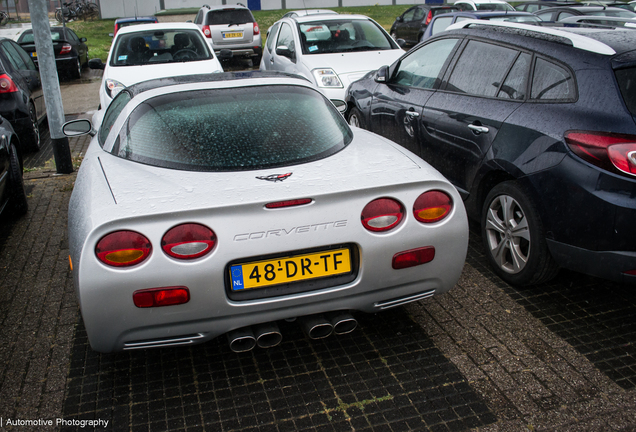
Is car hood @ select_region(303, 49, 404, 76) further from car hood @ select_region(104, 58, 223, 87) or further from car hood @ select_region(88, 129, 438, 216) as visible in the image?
car hood @ select_region(88, 129, 438, 216)

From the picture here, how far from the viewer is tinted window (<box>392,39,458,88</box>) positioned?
192 inches

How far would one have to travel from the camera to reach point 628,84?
3234 millimetres

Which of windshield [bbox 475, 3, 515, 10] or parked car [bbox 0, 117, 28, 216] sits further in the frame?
windshield [bbox 475, 3, 515, 10]

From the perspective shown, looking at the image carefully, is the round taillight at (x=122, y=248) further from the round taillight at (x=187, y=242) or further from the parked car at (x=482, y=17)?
the parked car at (x=482, y=17)

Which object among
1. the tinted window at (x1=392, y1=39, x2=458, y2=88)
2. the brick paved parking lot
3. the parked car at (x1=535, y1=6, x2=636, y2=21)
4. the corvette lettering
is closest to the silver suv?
the parked car at (x1=535, y1=6, x2=636, y2=21)

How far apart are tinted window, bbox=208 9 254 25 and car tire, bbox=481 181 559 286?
14.2m

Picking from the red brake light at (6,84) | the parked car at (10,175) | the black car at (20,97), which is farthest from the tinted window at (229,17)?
the parked car at (10,175)

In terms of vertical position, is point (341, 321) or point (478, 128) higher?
point (478, 128)

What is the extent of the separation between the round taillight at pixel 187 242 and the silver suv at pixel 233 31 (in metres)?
14.7

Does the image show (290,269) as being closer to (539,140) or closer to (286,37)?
(539,140)

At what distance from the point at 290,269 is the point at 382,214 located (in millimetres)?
535

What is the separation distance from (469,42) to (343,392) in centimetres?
311

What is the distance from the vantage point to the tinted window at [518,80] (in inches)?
151

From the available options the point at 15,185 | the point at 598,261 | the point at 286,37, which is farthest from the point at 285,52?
the point at 598,261
